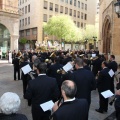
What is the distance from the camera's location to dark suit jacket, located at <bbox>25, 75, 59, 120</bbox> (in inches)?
187

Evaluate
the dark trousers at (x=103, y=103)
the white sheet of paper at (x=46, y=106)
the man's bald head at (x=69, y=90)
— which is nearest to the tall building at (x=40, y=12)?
the dark trousers at (x=103, y=103)

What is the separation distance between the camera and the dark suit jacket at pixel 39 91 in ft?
15.6

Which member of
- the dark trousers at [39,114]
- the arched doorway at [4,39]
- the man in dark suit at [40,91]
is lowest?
the dark trousers at [39,114]

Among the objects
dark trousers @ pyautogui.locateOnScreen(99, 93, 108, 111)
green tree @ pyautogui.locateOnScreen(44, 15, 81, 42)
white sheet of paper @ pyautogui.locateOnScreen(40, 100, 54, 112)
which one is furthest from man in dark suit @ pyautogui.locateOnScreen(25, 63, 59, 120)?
green tree @ pyautogui.locateOnScreen(44, 15, 81, 42)

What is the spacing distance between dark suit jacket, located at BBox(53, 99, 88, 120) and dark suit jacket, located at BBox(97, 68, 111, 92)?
13.5 ft

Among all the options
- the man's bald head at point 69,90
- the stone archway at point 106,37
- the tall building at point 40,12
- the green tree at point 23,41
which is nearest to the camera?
the man's bald head at point 69,90

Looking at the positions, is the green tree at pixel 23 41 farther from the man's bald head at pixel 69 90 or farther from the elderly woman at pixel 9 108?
the elderly woman at pixel 9 108

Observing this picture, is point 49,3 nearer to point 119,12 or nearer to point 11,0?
point 11,0

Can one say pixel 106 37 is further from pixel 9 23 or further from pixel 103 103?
pixel 103 103

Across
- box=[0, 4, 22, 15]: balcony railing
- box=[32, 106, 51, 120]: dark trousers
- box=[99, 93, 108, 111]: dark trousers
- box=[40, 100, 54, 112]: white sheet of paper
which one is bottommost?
box=[99, 93, 108, 111]: dark trousers

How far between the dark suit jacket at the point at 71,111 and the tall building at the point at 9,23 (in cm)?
3186

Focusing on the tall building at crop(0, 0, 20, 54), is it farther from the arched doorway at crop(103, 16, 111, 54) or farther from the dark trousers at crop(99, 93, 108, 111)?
the dark trousers at crop(99, 93, 108, 111)

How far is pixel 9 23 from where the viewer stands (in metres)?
34.4

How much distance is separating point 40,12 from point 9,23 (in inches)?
786
